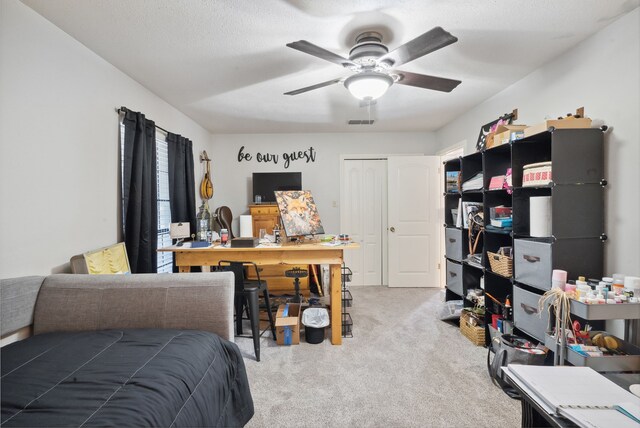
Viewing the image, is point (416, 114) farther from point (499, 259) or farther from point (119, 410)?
point (119, 410)

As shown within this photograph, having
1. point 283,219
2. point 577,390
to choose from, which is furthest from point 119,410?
point 283,219

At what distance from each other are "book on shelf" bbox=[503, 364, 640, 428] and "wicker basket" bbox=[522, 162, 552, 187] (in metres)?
1.43

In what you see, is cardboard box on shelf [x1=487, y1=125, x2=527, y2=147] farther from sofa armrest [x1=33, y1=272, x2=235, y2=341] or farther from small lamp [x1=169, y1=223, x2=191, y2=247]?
small lamp [x1=169, y1=223, x2=191, y2=247]

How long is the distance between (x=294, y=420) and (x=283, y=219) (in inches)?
66.3

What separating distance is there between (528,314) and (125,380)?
2.42 m

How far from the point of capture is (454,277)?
3299mm

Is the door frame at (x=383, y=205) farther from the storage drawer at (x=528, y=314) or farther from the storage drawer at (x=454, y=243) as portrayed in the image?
the storage drawer at (x=528, y=314)

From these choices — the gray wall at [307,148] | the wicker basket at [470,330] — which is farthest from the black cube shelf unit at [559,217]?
the gray wall at [307,148]

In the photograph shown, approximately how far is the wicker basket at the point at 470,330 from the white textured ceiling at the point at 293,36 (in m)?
2.29

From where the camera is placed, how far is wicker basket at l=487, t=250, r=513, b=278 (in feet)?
7.70

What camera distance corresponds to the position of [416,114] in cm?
397

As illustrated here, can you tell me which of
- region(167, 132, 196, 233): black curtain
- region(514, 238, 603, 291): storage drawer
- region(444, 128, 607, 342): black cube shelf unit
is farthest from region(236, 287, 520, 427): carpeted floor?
region(167, 132, 196, 233): black curtain

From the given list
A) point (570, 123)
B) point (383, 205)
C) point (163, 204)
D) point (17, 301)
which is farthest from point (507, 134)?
point (163, 204)

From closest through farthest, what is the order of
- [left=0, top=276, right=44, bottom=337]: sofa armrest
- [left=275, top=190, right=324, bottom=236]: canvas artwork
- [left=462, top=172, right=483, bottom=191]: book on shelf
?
[left=0, top=276, right=44, bottom=337]: sofa armrest, [left=462, top=172, right=483, bottom=191]: book on shelf, [left=275, top=190, right=324, bottom=236]: canvas artwork
